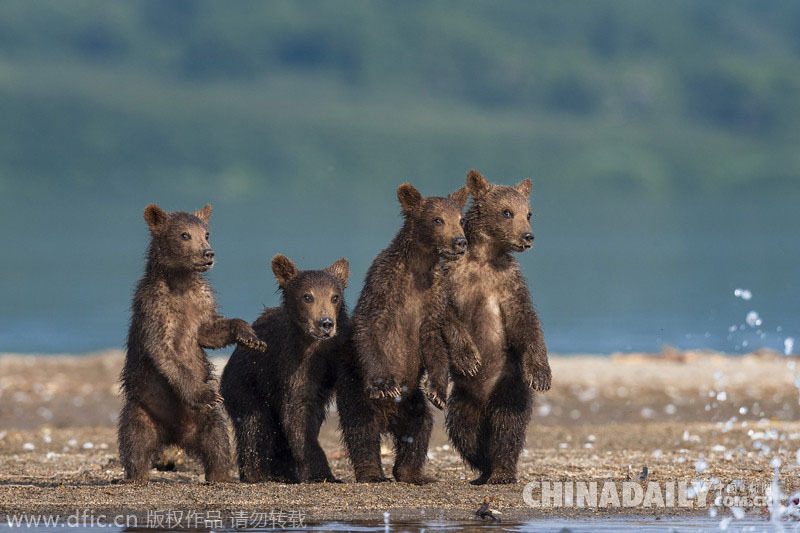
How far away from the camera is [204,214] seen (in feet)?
38.1

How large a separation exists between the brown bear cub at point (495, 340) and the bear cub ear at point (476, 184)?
0.21 meters

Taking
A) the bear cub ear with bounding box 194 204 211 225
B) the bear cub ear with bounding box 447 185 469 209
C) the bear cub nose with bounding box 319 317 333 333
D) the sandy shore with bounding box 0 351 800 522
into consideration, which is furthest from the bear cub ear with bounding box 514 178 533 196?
the bear cub ear with bounding box 194 204 211 225

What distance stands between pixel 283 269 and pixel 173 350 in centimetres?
122

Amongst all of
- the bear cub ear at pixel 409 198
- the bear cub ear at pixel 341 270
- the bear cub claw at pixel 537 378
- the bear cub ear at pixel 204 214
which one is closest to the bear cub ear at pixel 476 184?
the bear cub ear at pixel 409 198

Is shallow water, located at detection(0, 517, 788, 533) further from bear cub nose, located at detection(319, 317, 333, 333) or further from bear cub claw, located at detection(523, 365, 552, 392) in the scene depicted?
bear cub nose, located at detection(319, 317, 333, 333)

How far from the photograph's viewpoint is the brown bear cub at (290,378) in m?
10.9

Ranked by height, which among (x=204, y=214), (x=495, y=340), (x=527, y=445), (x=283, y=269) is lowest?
(x=527, y=445)

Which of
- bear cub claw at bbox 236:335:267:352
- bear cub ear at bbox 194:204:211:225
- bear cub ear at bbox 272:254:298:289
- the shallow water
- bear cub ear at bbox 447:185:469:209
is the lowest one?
the shallow water

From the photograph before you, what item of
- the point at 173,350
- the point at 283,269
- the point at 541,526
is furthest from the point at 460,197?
the point at 541,526

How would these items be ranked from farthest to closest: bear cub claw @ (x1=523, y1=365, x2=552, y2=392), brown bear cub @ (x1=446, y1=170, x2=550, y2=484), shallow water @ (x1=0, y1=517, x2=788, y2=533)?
brown bear cub @ (x1=446, y1=170, x2=550, y2=484)
bear cub claw @ (x1=523, y1=365, x2=552, y2=392)
shallow water @ (x1=0, y1=517, x2=788, y2=533)

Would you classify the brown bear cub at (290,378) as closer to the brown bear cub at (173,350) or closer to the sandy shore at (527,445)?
the brown bear cub at (173,350)

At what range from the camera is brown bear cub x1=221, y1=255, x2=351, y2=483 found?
1091 centimetres

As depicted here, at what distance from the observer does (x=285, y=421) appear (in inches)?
431

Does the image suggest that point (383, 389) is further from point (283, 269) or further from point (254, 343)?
point (283, 269)
